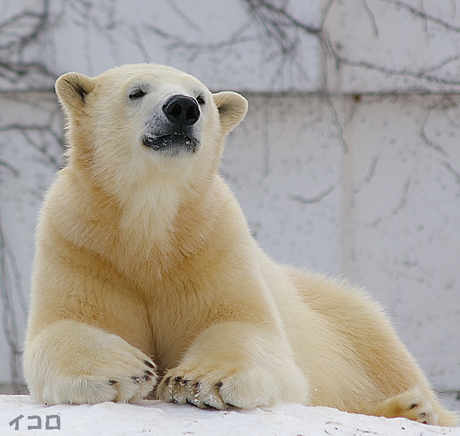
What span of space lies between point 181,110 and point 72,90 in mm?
518

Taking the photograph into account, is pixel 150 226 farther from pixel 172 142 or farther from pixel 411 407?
pixel 411 407

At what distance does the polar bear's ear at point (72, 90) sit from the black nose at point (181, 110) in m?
0.45

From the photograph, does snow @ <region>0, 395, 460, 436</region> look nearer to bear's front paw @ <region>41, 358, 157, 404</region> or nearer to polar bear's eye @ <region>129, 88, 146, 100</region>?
bear's front paw @ <region>41, 358, 157, 404</region>

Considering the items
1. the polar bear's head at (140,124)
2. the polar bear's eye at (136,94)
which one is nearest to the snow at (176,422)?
the polar bear's head at (140,124)

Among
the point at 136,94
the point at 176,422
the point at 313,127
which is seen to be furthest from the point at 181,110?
the point at 313,127

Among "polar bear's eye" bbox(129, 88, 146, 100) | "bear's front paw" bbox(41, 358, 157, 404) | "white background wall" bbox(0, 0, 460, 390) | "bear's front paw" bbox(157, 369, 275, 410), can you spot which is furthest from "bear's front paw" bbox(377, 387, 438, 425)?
"white background wall" bbox(0, 0, 460, 390)

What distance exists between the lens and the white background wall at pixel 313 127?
13.9ft

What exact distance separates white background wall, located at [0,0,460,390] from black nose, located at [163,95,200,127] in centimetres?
223

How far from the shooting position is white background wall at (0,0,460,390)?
4.22m

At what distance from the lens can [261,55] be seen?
4293mm

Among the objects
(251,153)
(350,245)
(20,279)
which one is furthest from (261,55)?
(20,279)

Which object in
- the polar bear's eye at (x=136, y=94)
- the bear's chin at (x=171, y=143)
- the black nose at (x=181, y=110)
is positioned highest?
the polar bear's eye at (x=136, y=94)

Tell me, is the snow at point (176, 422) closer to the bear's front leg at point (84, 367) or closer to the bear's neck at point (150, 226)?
the bear's front leg at point (84, 367)

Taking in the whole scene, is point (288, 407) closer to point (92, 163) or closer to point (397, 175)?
point (92, 163)
